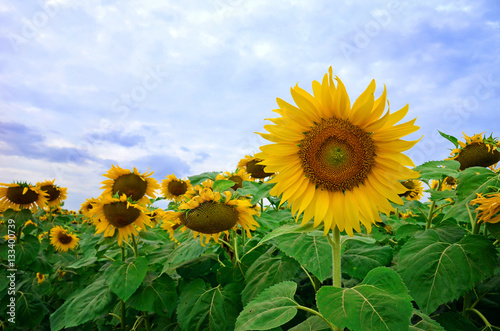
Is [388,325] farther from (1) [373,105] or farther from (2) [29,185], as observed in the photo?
(2) [29,185]

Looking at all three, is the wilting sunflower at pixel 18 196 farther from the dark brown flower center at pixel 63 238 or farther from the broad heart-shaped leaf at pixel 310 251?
the broad heart-shaped leaf at pixel 310 251

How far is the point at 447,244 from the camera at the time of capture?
2.21m

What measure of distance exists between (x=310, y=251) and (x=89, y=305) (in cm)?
229

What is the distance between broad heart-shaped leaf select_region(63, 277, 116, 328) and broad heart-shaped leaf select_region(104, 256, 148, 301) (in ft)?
0.77

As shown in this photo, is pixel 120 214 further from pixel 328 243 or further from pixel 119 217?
pixel 328 243

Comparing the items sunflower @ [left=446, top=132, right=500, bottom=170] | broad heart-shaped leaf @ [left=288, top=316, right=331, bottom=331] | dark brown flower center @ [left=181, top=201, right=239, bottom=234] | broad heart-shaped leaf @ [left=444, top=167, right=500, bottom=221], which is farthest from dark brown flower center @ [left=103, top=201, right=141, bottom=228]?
sunflower @ [left=446, top=132, right=500, bottom=170]

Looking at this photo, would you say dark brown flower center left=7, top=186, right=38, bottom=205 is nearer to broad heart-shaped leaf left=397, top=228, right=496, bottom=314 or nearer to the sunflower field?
the sunflower field

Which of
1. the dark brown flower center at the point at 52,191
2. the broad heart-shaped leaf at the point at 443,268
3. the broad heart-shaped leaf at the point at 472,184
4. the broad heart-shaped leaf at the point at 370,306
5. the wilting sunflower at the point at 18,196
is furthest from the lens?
the dark brown flower center at the point at 52,191

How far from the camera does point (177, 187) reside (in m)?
6.28

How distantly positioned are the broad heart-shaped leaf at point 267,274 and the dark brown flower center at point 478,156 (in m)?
1.90

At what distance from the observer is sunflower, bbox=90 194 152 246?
3680 mm

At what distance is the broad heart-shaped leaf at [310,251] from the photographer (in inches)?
75.0

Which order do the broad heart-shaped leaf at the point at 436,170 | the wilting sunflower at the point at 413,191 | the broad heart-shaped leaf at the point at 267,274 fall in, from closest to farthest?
the broad heart-shaped leaf at the point at 267,274 < the broad heart-shaped leaf at the point at 436,170 < the wilting sunflower at the point at 413,191

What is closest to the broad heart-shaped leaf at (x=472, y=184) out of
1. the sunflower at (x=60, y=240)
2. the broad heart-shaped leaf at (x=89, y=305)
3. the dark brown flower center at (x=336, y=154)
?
the dark brown flower center at (x=336, y=154)
